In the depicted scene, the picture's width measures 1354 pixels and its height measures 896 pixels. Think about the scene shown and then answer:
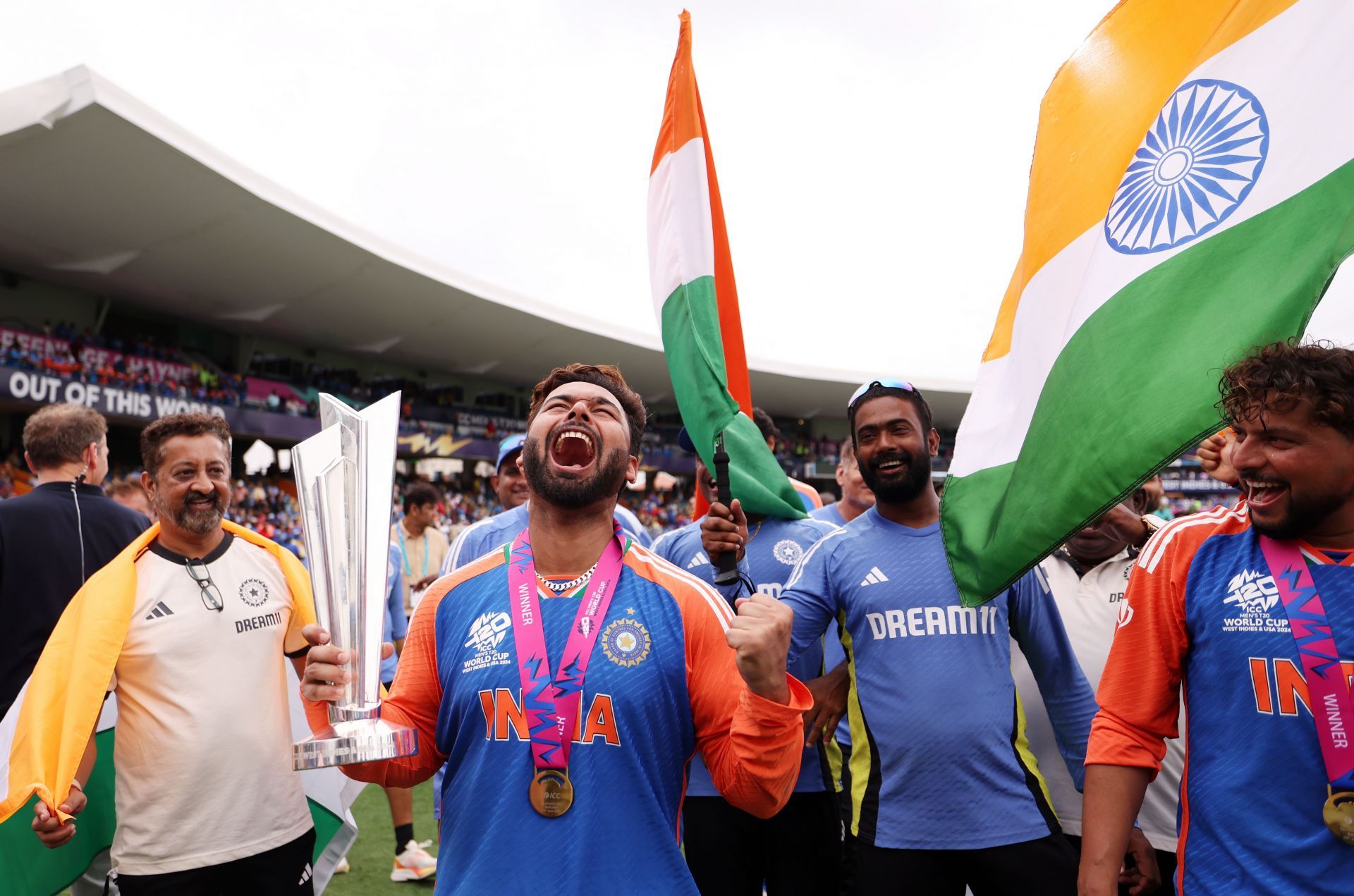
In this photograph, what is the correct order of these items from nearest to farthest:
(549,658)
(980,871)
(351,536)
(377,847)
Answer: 1. (351,536)
2. (549,658)
3. (980,871)
4. (377,847)

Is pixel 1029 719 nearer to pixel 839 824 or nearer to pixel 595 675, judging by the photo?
pixel 839 824

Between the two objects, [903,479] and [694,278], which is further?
[903,479]

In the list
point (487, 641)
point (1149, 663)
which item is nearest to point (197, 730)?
point (487, 641)

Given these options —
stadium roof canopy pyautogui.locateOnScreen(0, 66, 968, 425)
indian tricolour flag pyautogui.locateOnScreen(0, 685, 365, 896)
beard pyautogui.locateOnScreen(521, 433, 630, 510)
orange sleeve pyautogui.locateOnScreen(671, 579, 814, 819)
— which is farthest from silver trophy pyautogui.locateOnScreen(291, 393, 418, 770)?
stadium roof canopy pyautogui.locateOnScreen(0, 66, 968, 425)

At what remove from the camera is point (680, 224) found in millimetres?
2732

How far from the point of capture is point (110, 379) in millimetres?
19375

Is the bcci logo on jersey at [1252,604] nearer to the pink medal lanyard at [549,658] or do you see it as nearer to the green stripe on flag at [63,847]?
the pink medal lanyard at [549,658]

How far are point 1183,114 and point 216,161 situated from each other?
18811 mm

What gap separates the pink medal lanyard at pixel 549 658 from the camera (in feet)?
5.64

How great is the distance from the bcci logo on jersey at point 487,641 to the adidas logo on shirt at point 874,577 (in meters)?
1.32

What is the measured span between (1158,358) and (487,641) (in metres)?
1.58

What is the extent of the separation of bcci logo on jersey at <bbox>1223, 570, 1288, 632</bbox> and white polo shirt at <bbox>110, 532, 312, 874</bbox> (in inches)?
106

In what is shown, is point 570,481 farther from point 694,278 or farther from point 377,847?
point 377,847

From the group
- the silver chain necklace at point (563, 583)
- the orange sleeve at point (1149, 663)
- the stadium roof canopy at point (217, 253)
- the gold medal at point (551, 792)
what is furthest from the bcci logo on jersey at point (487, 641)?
the stadium roof canopy at point (217, 253)
